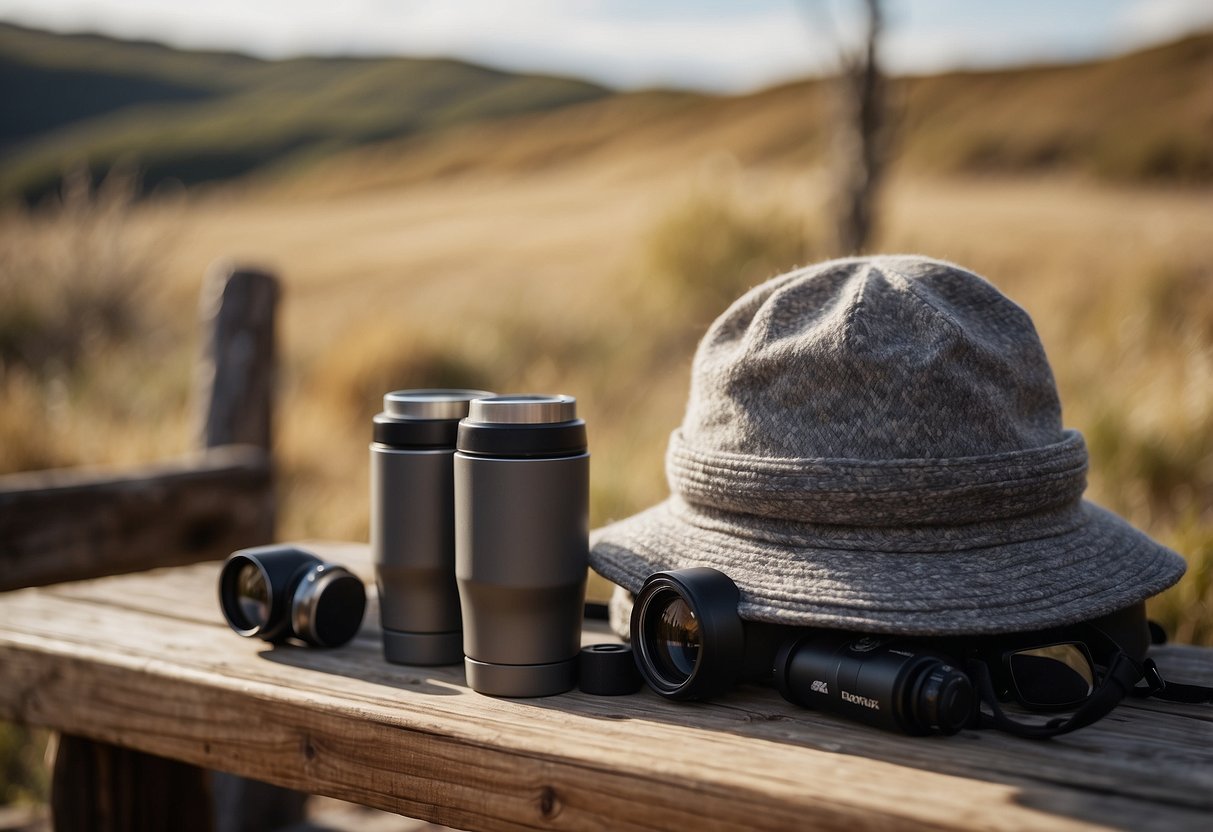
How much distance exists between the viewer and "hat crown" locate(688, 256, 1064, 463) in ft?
4.49

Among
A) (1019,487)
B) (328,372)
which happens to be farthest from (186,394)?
(1019,487)

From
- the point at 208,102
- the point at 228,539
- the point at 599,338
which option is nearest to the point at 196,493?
the point at 228,539

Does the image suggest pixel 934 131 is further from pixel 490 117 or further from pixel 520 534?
pixel 520 534

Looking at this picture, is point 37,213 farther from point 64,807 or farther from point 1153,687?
point 1153,687

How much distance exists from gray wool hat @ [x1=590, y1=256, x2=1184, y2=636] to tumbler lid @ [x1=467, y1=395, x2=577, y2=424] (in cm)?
22

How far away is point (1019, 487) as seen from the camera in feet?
4.51

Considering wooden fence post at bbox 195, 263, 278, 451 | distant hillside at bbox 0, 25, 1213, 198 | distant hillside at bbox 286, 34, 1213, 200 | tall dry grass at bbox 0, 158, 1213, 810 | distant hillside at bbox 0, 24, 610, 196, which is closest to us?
wooden fence post at bbox 195, 263, 278, 451

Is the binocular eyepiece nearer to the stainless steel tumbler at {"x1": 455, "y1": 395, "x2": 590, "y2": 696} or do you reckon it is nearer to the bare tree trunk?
the stainless steel tumbler at {"x1": 455, "y1": 395, "x2": 590, "y2": 696}

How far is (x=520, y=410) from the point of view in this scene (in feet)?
4.44

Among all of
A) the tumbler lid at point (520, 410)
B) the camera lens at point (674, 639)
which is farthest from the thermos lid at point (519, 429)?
the camera lens at point (674, 639)

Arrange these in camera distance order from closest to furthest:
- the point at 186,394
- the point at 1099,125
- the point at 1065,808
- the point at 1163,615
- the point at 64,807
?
the point at 1065,808 → the point at 64,807 → the point at 1163,615 → the point at 186,394 → the point at 1099,125

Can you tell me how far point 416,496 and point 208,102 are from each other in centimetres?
6523

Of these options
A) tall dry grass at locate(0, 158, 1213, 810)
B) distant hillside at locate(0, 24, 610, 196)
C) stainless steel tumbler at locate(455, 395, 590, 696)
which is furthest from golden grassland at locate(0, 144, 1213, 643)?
distant hillside at locate(0, 24, 610, 196)

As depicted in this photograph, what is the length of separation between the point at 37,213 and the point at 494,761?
947cm
